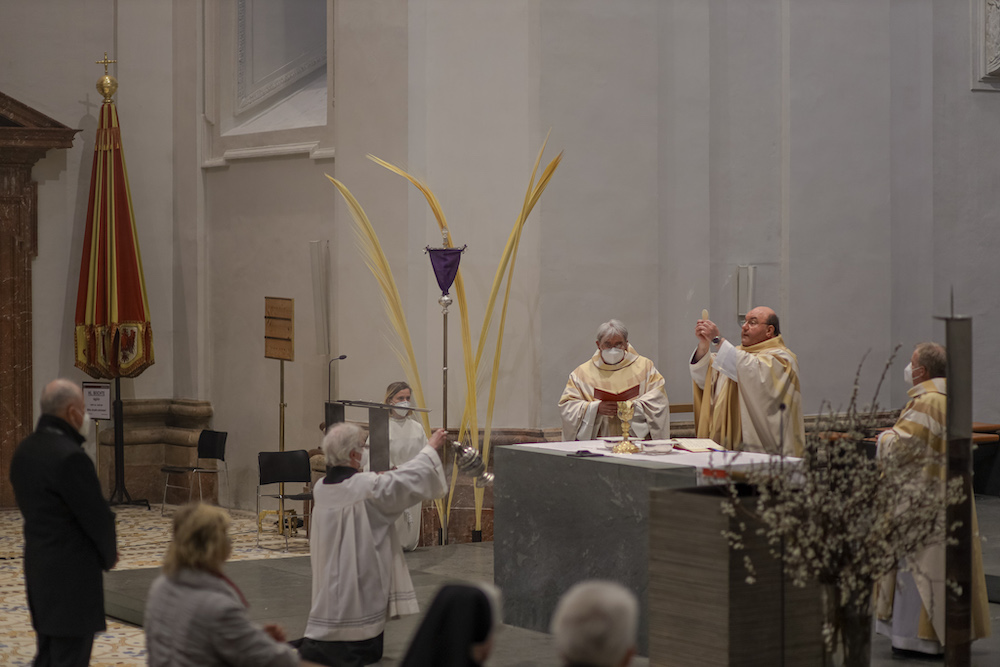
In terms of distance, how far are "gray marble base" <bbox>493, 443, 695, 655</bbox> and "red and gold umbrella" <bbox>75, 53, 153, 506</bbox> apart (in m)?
5.76

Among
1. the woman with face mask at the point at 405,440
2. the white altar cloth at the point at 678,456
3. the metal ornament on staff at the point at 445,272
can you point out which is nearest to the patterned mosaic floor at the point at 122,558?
the woman with face mask at the point at 405,440

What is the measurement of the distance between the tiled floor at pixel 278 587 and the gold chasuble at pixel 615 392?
109cm

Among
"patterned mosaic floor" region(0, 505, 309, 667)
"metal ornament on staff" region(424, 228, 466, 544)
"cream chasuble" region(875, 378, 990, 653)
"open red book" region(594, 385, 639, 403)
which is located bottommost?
"patterned mosaic floor" region(0, 505, 309, 667)

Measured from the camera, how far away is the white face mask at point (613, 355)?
26.9 feet

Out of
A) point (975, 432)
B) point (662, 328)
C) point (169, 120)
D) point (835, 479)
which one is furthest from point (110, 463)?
point (835, 479)

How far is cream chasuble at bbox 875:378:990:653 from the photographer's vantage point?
5898mm

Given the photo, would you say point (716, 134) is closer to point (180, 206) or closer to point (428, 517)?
point (428, 517)

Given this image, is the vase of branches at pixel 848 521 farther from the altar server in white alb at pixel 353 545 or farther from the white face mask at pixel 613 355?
the white face mask at pixel 613 355

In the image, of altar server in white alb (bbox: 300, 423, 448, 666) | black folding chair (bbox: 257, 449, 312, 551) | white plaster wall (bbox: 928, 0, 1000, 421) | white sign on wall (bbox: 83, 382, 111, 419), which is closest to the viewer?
altar server in white alb (bbox: 300, 423, 448, 666)

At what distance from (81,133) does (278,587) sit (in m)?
6.03

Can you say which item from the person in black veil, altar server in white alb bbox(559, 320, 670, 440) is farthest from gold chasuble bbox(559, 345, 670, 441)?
the person in black veil

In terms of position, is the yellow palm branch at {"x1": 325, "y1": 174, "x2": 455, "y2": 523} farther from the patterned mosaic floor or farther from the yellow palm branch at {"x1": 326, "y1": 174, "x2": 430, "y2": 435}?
the patterned mosaic floor

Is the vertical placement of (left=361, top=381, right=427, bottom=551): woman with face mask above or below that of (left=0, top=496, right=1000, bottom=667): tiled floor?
above

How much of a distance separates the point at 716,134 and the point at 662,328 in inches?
62.5
